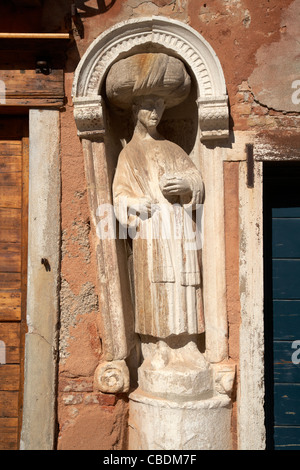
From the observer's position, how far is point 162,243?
10.1 feet

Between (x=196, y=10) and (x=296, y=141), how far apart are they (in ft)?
3.49

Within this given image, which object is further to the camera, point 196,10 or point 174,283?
point 196,10

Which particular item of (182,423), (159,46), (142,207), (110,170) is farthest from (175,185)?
(182,423)

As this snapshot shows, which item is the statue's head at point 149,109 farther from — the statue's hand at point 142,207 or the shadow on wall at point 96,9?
the shadow on wall at point 96,9

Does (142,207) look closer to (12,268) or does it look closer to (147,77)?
(147,77)

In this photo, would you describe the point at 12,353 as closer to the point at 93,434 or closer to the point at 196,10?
the point at 93,434

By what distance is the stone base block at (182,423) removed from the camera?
299cm

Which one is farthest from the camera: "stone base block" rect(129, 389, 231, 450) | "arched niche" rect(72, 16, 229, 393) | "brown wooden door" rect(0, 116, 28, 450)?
"brown wooden door" rect(0, 116, 28, 450)

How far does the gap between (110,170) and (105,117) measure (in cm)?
34

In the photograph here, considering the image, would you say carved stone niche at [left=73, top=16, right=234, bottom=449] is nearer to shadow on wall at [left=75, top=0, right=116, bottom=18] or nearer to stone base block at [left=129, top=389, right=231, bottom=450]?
stone base block at [left=129, top=389, right=231, bottom=450]

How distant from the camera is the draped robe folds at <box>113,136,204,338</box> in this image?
120 inches

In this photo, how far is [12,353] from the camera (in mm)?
3416

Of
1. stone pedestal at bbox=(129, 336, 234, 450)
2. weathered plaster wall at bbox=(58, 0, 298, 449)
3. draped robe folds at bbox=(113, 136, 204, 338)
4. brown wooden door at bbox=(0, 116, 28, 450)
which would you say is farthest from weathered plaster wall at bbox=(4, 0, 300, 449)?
brown wooden door at bbox=(0, 116, 28, 450)

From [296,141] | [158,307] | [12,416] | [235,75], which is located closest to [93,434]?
[12,416]
